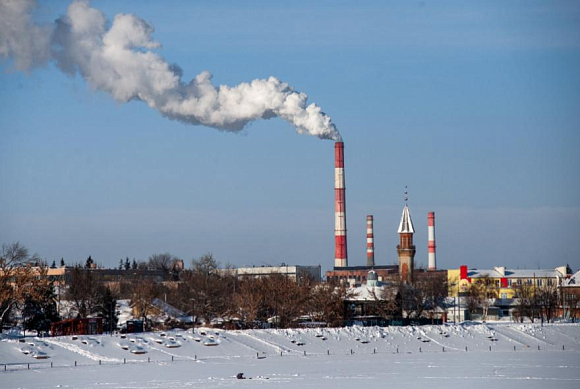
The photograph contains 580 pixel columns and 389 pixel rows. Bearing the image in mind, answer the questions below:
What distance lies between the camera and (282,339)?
73062mm

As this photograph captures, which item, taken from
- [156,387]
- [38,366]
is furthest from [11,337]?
[156,387]

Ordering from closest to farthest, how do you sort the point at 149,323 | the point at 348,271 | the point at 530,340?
1. the point at 530,340
2. the point at 149,323
3. the point at 348,271

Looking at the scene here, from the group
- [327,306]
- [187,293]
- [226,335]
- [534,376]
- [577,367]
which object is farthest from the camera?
[187,293]

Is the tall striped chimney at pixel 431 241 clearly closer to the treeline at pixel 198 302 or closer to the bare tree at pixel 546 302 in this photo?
the bare tree at pixel 546 302

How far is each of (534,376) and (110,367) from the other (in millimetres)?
22290

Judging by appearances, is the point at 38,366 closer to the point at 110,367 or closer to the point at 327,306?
the point at 110,367

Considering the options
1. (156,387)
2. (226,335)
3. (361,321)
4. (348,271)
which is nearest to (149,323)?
(226,335)

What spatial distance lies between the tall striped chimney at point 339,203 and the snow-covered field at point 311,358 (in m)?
37.9

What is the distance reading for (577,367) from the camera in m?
55.1

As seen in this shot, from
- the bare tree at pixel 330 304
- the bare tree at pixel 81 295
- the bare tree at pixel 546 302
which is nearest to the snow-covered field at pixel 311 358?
the bare tree at pixel 330 304

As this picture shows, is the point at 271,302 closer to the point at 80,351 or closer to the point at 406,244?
the point at 80,351

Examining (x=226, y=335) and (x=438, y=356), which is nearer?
(x=438, y=356)

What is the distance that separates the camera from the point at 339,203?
393 feet

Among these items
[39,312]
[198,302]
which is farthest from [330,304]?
[39,312]
